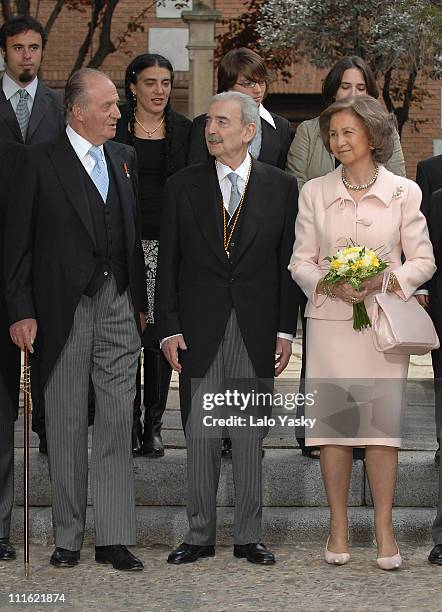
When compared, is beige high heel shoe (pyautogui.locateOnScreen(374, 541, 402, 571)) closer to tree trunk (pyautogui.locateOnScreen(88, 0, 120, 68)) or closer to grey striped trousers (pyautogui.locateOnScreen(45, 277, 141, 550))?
grey striped trousers (pyautogui.locateOnScreen(45, 277, 141, 550))

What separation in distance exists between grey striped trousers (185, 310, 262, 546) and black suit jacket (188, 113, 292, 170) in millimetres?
1075

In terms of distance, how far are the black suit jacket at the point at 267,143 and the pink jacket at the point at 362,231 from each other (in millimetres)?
815

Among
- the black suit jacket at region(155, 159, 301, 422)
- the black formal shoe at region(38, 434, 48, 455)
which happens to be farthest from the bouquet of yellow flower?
the black formal shoe at region(38, 434, 48, 455)

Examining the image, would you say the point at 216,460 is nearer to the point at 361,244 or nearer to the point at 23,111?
the point at 361,244

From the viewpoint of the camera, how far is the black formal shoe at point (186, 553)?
20.5 feet

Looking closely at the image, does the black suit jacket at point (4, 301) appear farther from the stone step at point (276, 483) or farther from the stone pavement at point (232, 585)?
the stone pavement at point (232, 585)

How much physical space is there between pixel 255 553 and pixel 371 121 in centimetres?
195

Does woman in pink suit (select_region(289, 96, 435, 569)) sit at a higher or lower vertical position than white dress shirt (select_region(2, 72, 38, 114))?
lower

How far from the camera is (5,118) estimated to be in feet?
22.4

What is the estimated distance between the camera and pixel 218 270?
6227 mm

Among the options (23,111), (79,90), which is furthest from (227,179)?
(23,111)

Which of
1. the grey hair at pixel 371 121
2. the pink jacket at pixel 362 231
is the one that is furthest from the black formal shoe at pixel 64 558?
the grey hair at pixel 371 121

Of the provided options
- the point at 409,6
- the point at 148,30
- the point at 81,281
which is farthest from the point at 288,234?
the point at 148,30

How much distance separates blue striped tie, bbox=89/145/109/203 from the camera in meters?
6.23
